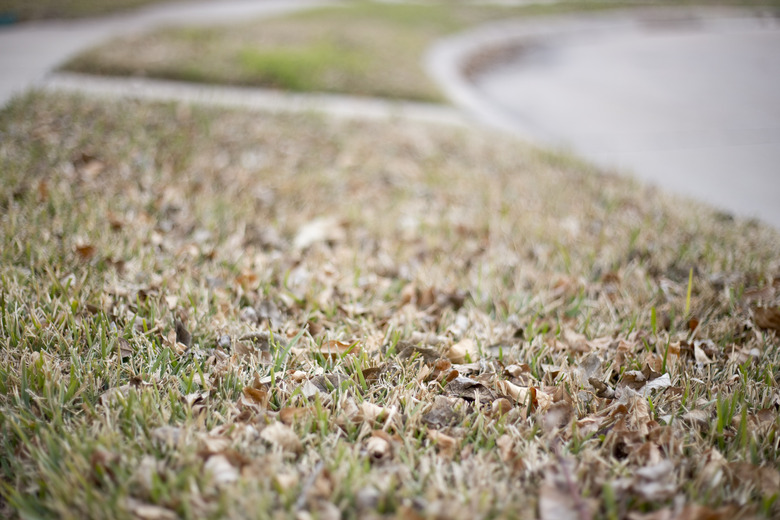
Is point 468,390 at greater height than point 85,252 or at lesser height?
lesser

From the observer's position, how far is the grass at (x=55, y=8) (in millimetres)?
7965

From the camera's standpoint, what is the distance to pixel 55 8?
28.4 ft

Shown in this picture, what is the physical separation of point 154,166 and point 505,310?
2.70 metres

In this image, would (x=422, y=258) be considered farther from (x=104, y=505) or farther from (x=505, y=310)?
(x=104, y=505)

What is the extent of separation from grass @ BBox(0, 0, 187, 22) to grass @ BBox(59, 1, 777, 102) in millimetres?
2133

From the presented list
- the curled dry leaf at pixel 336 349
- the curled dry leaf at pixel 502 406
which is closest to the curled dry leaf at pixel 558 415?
the curled dry leaf at pixel 502 406

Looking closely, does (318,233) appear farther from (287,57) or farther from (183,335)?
(287,57)

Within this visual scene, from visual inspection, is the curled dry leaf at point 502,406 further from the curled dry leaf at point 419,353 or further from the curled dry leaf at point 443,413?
the curled dry leaf at point 419,353

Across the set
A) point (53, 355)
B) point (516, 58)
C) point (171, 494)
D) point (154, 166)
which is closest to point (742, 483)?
point (171, 494)

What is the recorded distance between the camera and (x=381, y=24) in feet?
33.2

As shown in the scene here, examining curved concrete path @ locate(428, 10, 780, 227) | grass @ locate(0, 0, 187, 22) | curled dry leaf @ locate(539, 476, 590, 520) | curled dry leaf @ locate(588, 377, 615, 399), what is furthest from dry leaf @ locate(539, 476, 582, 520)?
grass @ locate(0, 0, 187, 22)

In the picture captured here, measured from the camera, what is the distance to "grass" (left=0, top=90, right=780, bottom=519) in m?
1.41

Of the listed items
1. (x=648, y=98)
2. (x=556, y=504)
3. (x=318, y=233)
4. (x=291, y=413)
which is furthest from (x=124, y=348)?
(x=648, y=98)

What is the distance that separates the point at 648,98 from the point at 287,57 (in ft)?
16.1
